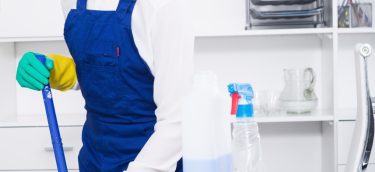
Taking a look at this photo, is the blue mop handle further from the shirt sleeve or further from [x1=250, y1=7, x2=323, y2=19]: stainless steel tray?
[x1=250, y1=7, x2=323, y2=19]: stainless steel tray

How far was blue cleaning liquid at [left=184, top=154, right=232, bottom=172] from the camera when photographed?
0.58 m

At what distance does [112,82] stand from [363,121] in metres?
0.53

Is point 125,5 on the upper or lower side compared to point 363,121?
upper

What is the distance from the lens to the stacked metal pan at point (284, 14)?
1971mm

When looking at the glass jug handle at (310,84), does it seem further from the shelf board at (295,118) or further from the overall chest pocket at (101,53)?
the overall chest pocket at (101,53)

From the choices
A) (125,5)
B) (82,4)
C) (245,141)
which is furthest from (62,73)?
(245,141)

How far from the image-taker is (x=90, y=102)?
108 centimetres

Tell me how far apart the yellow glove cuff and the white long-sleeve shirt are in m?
0.40

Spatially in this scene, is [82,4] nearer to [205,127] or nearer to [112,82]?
[112,82]

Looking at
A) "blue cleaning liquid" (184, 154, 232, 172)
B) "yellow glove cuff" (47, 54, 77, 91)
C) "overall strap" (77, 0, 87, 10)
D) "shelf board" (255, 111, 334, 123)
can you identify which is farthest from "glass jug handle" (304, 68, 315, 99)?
"blue cleaning liquid" (184, 154, 232, 172)

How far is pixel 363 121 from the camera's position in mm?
658

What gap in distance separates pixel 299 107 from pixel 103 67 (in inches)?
47.9

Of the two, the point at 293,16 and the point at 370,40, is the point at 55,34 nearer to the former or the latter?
the point at 293,16

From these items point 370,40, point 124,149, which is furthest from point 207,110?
point 370,40
